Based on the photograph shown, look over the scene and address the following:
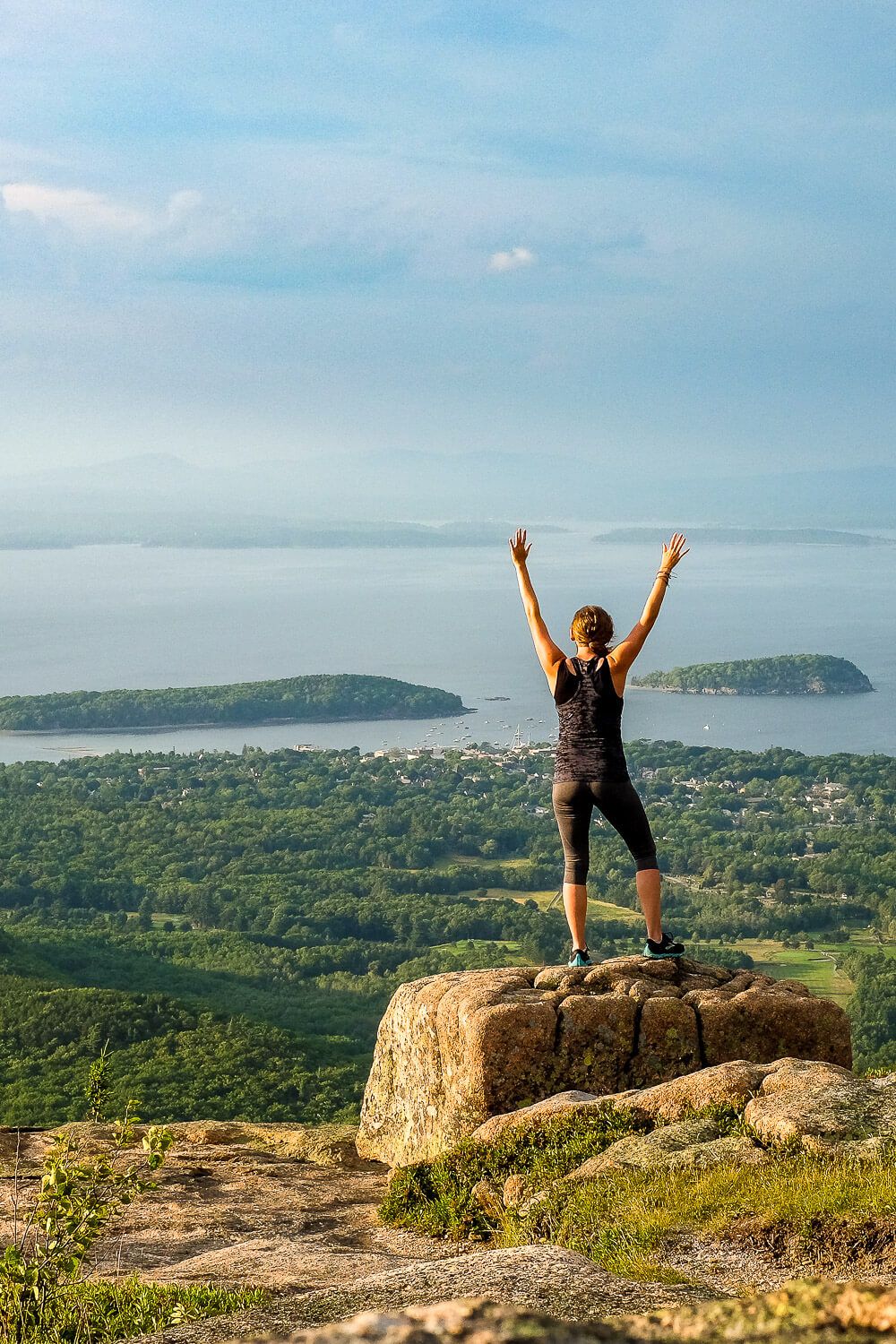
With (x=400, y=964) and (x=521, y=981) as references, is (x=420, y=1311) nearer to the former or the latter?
(x=521, y=981)

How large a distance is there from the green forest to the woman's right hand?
14532 mm

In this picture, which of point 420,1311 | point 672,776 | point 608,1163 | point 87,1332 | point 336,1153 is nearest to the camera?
point 420,1311

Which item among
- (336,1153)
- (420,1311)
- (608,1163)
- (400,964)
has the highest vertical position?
(420,1311)

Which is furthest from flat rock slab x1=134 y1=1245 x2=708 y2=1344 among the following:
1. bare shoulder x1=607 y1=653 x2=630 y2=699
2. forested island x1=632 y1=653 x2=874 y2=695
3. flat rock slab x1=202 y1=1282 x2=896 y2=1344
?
forested island x1=632 y1=653 x2=874 y2=695

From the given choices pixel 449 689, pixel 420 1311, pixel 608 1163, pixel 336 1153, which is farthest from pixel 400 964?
pixel 449 689

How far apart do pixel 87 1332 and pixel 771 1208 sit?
2.54m

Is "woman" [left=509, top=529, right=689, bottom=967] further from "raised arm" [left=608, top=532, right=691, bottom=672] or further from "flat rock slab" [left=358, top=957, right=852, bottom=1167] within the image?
"flat rock slab" [left=358, top=957, right=852, bottom=1167]

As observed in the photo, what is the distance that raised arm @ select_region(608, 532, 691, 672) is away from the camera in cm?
765

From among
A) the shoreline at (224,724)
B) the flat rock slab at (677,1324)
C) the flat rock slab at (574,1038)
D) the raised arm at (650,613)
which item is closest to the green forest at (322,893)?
the flat rock slab at (574,1038)

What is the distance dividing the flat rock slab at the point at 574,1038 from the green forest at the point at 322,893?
Result: 12.3 m

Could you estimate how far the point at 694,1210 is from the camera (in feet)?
16.5

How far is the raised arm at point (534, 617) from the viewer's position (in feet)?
25.6

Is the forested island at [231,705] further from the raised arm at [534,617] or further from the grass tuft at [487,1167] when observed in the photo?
the grass tuft at [487,1167]

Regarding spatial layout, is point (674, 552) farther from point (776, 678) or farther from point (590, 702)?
point (776, 678)
